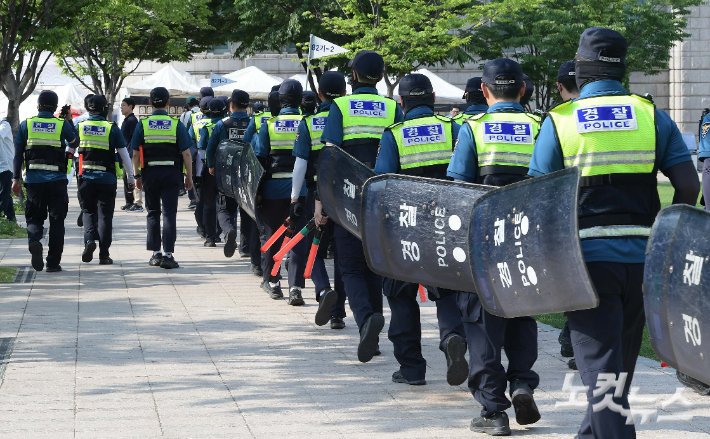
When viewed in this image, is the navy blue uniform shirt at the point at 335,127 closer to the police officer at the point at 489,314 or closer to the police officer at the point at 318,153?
the police officer at the point at 318,153

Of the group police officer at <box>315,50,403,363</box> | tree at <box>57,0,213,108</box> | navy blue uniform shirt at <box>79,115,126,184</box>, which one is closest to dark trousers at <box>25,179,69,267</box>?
navy blue uniform shirt at <box>79,115,126,184</box>

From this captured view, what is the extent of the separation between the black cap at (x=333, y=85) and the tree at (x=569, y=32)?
81.3ft

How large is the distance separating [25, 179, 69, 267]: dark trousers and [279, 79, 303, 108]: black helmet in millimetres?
3262

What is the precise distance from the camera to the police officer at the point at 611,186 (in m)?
5.14

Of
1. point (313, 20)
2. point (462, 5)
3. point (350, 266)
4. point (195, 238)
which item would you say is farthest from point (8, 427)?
point (313, 20)

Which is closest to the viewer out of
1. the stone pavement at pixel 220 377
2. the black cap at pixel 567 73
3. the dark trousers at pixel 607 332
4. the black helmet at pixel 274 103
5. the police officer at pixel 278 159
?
the dark trousers at pixel 607 332

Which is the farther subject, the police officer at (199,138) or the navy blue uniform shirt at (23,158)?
the police officer at (199,138)

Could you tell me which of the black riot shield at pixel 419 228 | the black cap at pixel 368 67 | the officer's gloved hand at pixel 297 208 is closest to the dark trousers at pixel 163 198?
the officer's gloved hand at pixel 297 208

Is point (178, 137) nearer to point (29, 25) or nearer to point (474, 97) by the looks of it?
point (29, 25)

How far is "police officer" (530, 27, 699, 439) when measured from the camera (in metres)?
5.14

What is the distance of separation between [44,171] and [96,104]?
974 mm

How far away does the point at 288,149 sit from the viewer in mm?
11836

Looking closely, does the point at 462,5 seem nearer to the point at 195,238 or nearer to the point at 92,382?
the point at 195,238

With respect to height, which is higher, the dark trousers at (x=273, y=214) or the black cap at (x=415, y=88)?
the black cap at (x=415, y=88)
